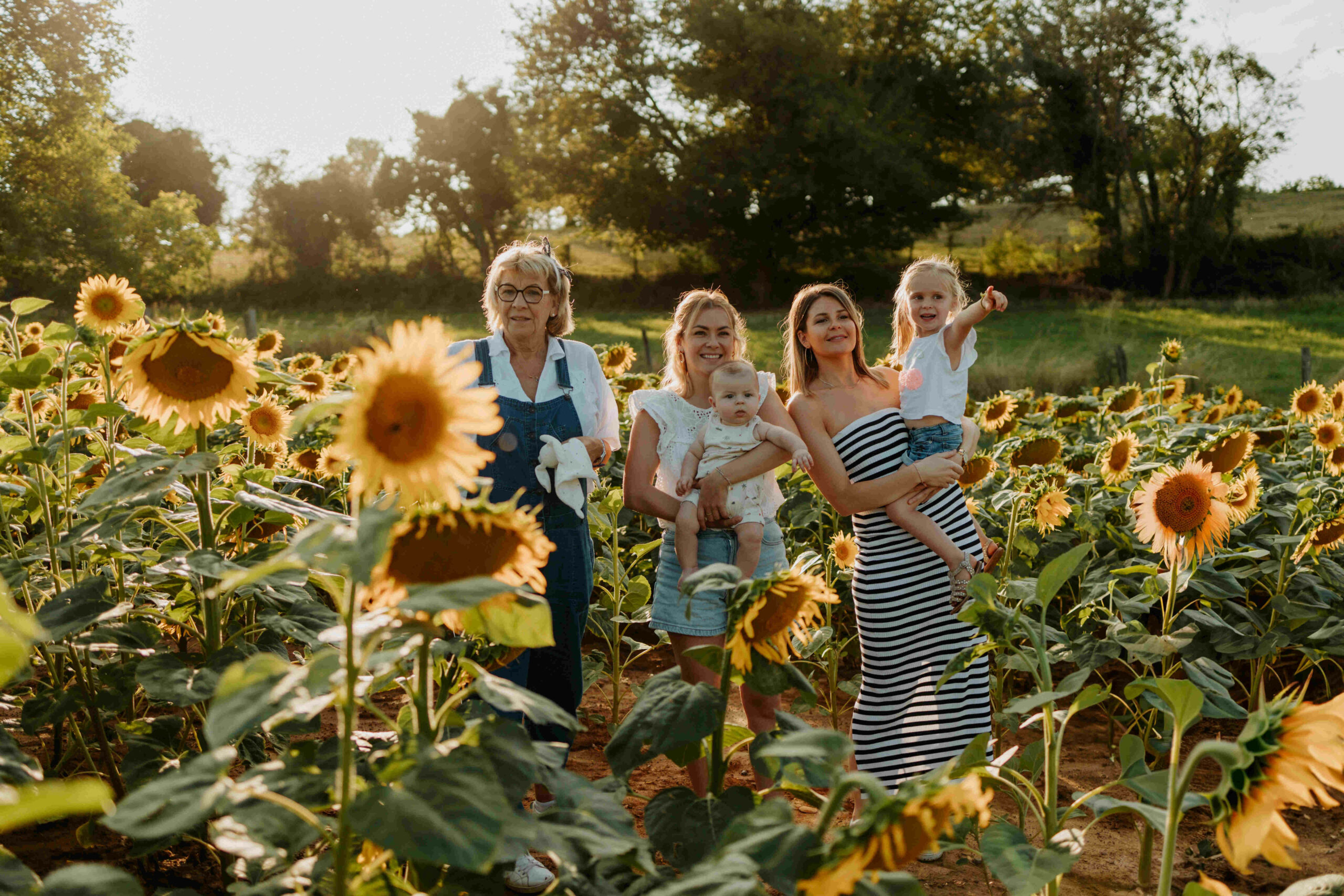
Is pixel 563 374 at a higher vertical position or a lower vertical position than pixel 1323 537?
higher

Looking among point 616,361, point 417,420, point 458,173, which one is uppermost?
point 458,173

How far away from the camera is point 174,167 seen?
4403 cm

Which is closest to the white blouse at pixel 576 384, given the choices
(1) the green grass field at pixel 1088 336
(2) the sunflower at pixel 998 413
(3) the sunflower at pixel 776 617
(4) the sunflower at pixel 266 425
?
(4) the sunflower at pixel 266 425

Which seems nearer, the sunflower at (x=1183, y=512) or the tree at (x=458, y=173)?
the sunflower at (x=1183, y=512)

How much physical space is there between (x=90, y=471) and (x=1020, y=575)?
309 centimetres

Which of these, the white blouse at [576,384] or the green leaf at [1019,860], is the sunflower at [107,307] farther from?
the green leaf at [1019,860]

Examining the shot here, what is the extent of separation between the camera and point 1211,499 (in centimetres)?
240

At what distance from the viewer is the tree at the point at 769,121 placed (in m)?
27.6

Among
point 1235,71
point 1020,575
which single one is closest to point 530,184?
point 1235,71

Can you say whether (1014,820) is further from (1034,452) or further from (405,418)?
(405,418)

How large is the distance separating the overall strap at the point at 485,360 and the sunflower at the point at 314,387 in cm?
126

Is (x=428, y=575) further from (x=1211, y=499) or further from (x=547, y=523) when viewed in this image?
(x=1211, y=499)

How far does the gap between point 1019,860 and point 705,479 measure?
1.70 metres

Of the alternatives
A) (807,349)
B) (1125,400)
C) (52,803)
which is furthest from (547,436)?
(1125,400)
